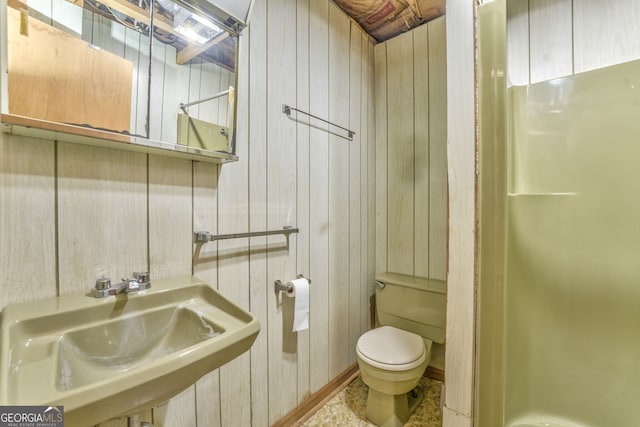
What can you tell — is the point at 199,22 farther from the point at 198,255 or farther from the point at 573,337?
the point at 573,337

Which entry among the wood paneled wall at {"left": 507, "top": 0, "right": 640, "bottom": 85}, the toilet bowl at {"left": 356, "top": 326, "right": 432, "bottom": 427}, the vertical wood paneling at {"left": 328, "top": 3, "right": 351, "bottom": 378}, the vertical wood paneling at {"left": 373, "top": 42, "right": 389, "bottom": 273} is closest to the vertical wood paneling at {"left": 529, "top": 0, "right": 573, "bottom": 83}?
the wood paneled wall at {"left": 507, "top": 0, "right": 640, "bottom": 85}

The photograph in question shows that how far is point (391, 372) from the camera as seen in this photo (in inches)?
54.5

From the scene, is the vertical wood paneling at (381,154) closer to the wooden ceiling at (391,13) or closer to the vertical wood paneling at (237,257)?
the wooden ceiling at (391,13)

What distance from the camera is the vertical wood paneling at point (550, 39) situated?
1359mm

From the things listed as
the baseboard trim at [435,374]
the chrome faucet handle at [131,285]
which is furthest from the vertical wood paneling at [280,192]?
the baseboard trim at [435,374]

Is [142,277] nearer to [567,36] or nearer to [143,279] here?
[143,279]

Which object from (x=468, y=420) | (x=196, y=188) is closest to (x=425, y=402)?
(x=468, y=420)

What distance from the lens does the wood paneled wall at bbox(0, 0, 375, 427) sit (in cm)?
81

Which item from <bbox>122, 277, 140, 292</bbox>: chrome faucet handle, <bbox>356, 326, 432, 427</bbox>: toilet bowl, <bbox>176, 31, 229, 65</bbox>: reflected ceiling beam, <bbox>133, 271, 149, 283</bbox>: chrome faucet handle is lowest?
<bbox>356, 326, 432, 427</bbox>: toilet bowl

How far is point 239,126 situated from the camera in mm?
1276

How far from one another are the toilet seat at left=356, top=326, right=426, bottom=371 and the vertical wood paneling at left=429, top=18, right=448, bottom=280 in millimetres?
535

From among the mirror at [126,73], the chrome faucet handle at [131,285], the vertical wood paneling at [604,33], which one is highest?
the vertical wood paneling at [604,33]

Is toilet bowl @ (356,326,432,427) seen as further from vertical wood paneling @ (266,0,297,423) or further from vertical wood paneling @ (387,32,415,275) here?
vertical wood paneling @ (387,32,415,275)

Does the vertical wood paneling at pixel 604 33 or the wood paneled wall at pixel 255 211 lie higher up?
the vertical wood paneling at pixel 604 33
